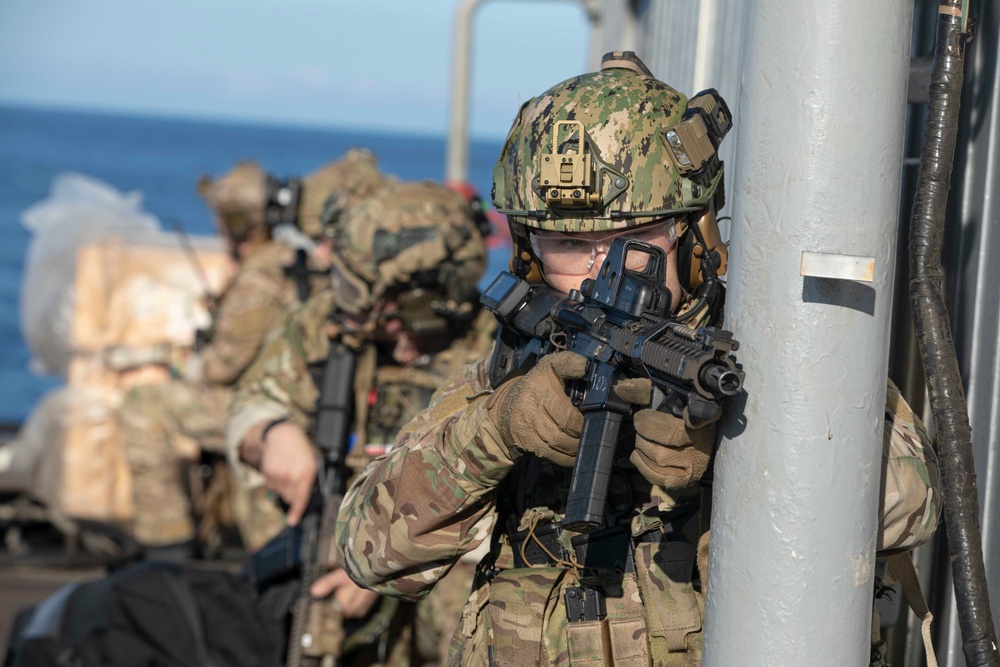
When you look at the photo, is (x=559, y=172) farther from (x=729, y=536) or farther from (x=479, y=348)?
(x=479, y=348)

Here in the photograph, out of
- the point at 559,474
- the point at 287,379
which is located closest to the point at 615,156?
the point at 559,474

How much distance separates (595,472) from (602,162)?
0.57m

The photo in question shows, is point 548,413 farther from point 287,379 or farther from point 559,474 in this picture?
point 287,379

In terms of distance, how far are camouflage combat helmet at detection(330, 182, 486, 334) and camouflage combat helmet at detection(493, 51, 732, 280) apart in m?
1.72

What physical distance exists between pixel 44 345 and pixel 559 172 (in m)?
5.86

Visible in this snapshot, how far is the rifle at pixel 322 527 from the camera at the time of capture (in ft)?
12.5

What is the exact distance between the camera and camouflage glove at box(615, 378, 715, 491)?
5.40 ft

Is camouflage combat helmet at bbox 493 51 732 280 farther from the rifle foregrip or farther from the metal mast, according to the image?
the metal mast

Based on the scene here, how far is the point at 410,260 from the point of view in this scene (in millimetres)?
3852

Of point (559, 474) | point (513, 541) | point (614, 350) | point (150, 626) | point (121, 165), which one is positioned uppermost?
point (614, 350)

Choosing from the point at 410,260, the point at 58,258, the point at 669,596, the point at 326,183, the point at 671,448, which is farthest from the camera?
the point at 58,258

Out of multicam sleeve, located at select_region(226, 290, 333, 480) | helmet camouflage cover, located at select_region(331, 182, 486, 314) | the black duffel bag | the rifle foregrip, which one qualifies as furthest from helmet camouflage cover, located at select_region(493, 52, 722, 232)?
the black duffel bag

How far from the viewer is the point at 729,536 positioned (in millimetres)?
1566

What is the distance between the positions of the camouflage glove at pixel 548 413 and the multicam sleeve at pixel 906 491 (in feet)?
1.56
